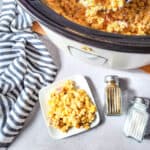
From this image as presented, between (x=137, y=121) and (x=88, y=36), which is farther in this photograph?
(x=137, y=121)

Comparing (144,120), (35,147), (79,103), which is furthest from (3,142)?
(144,120)

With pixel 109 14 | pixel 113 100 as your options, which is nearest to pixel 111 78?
pixel 113 100

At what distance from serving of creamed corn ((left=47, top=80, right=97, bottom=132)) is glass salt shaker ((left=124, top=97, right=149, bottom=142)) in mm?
76

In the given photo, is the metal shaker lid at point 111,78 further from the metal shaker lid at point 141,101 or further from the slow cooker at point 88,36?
the slow cooker at point 88,36

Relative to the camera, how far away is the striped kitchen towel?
765 millimetres

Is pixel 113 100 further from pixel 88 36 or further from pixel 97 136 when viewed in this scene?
pixel 88 36

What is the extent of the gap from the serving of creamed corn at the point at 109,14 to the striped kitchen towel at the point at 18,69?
20 centimetres

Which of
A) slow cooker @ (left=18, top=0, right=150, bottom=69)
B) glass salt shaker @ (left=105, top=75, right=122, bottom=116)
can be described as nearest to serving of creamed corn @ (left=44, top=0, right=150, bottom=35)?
slow cooker @ (left=18, top=0, right=150, bottom=69)

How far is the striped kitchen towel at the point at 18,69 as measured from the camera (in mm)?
765

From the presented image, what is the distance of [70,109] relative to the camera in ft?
2.51

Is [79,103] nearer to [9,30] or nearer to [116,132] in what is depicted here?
[116,132]

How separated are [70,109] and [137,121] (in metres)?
0.14

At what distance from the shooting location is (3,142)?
76cm

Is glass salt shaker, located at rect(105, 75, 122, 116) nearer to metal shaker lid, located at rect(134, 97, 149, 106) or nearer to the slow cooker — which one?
metal shaker lid, located at rect(134, 97, 149, 106)
